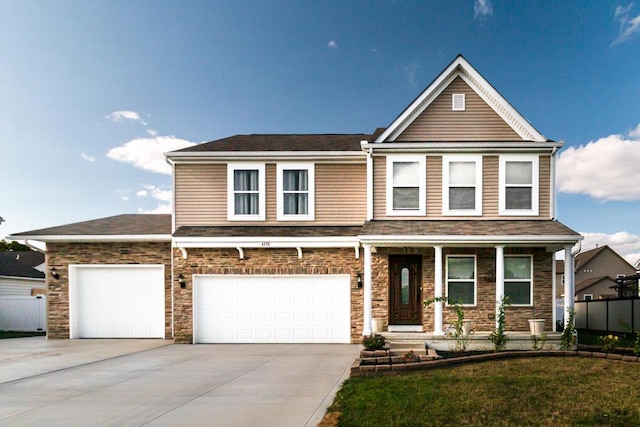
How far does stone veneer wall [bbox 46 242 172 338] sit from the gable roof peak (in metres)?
8.24

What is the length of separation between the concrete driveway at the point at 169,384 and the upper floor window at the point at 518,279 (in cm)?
503

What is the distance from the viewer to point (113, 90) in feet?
57.7

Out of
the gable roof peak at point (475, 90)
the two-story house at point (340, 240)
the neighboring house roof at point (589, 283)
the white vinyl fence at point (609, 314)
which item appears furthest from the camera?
the neighboring house roof at point (589, 283)

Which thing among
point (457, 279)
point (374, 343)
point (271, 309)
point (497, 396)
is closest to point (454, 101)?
point (457, 279)

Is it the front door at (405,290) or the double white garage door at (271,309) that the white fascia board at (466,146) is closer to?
the front door at (405,290)

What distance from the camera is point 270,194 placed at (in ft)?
46.7

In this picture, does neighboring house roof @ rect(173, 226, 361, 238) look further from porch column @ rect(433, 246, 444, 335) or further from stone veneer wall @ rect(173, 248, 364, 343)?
porch column @ rect(433, 246, 444, 335)

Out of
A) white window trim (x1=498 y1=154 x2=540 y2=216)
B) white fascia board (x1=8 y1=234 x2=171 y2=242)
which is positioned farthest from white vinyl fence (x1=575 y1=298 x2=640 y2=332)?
white fascia board (x1=8 y1=234 x2=171 y2=242)

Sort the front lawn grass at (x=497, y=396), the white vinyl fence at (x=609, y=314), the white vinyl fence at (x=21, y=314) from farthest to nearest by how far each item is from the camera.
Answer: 1. the white vinyl fence at (x=21, y=314)
2. the white vinyl fence at (x=609, y=314)
3. the front lawn grass at (x=497, y=396)

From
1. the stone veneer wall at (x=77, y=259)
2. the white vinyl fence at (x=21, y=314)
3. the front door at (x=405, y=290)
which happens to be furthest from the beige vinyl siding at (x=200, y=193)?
the white vinyl fence at (x=21, y=314)

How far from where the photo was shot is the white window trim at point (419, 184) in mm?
13273

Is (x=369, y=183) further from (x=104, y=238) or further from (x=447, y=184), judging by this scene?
(x=104, y=238)

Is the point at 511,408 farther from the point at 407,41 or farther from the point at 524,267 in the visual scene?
the point at 407,41

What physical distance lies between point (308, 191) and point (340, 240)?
2.17 m
